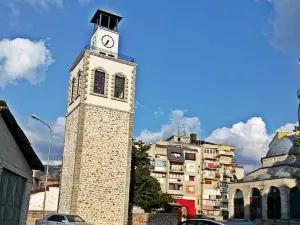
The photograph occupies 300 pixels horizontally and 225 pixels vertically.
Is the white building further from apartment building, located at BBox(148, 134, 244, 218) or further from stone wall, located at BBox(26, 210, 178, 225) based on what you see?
apartment building, located at BBox(148, 134, 244, 218)

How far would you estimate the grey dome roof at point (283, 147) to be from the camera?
59.1 metres

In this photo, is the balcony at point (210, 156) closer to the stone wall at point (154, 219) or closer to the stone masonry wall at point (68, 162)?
the stone wall at point (154, 219)

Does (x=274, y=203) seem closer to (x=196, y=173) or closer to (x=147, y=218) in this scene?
(x=147, y=218)

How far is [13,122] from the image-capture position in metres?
11.6

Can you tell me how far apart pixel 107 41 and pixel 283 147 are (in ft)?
118

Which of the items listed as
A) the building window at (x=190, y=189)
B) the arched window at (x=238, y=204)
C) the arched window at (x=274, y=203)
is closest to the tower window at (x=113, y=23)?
the arched window at (x=274, y=203)

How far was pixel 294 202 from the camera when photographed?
47.5m

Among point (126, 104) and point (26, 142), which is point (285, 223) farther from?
point (26, 142)

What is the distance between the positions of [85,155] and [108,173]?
2423 millimetres

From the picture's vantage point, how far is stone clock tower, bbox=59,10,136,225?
31.1 meters

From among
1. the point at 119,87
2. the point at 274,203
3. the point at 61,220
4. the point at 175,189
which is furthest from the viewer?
the point at 175,189

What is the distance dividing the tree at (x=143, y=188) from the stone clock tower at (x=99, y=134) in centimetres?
529

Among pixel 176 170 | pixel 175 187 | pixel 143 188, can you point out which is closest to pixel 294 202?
pixel 143 188

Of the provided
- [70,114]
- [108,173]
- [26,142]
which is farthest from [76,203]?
[26,142]
